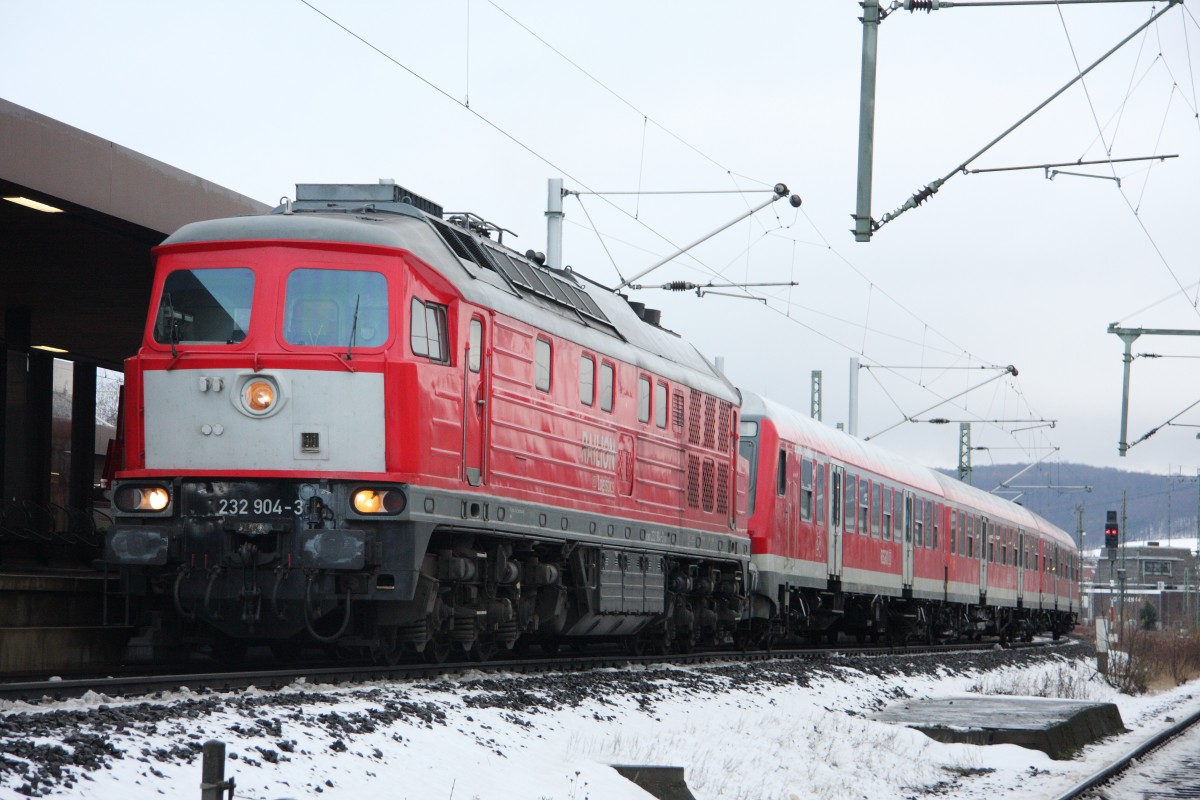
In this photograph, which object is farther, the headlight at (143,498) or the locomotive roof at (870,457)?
the locomotive roof at (870,457)

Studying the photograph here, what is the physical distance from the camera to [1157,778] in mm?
14828

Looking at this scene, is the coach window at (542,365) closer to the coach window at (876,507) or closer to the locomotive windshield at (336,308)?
the locomotive windshield at (336,308)

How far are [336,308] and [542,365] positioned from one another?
10.2ft

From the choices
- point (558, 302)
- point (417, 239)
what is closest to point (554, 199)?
point (558, 302)

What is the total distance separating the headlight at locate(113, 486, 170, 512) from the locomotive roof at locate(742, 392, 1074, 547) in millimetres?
12954

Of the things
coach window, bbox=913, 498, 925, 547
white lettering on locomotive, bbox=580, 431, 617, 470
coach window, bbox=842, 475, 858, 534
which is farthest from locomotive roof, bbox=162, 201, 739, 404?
coach window, bbox=913, 498, 925, 547

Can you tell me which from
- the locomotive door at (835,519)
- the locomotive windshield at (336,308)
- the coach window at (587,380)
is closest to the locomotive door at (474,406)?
the locomotive windshield at (336,308)

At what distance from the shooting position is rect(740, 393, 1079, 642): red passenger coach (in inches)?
982

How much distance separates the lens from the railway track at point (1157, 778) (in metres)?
13.4

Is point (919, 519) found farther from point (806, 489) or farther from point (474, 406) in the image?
point (474, 406)

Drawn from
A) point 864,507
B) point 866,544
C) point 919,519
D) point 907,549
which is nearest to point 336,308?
point 866,544

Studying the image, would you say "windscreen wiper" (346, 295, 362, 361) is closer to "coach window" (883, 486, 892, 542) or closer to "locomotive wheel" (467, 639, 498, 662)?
→ "locomotive wheel" (467, 639, 498, 662)

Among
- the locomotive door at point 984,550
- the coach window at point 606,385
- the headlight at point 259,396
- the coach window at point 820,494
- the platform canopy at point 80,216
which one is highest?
the platform canopy at point 80,216

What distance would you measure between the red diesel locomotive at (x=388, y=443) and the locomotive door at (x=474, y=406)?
0.03 metres
